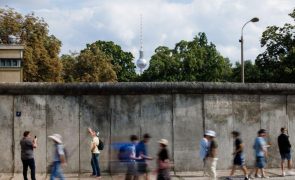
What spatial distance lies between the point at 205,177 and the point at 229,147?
6.32 ft

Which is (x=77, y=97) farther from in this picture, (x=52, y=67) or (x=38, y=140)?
(x=52, y=67)

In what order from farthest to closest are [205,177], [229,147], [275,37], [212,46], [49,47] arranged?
[212,46] → [49,47] → [275,37] → [229,147] → [205,177]

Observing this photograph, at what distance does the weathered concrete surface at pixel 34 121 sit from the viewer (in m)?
19.5

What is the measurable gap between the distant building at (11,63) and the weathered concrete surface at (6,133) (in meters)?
14.2

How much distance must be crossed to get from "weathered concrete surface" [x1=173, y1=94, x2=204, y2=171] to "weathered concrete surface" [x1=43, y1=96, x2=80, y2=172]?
349 cm

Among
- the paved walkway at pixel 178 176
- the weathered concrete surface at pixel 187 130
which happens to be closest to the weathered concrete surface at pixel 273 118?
the paved walkway at pixel 178 176

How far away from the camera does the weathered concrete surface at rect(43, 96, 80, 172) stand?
19562 millimetres

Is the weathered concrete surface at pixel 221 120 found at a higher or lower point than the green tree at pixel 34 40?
lower

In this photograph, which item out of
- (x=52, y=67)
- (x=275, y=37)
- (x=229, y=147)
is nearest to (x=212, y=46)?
(x=275, y=37)

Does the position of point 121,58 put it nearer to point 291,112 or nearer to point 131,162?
point 291,112

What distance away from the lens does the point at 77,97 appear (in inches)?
778

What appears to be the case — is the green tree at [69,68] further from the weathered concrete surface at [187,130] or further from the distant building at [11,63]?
the weathered concrete surface at [187,130]

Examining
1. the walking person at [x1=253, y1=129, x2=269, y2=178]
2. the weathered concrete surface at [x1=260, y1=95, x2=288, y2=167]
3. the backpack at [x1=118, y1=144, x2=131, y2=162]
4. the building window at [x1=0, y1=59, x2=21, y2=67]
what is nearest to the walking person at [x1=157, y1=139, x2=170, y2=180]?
the backpack at [x1=118, y1=144, x2=131, y2=162]

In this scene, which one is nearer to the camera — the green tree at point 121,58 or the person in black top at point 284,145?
the person in black top at point 284,145
